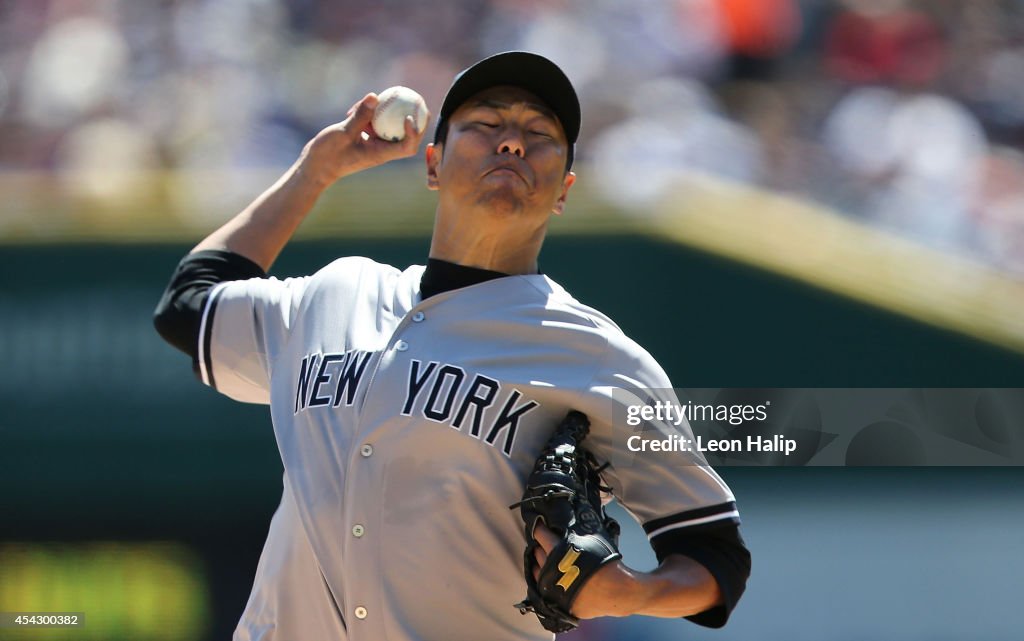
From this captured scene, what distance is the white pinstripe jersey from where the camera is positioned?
60.6 inches

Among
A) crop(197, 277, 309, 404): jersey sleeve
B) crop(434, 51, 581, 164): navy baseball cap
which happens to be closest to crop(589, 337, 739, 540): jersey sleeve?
crop(434, 51, 581, 164): navy baseball cap

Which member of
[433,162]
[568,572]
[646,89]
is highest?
[646,89]

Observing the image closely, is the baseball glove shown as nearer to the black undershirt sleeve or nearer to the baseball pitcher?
the baseball pitcher

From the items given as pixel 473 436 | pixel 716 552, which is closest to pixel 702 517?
pixel 716 552

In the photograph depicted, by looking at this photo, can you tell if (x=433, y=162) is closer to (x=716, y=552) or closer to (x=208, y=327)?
(x=208, y=327)

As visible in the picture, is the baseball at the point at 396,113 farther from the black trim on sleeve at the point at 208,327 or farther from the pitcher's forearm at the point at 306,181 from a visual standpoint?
the black trim on sleeve at the point at 208,327

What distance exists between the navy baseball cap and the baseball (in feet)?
0.37

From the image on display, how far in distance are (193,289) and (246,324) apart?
125 millimetres

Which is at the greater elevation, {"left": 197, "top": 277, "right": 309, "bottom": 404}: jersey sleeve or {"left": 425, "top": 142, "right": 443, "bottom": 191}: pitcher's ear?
{"left": 425, "top": 142, "right": 443, "bottom": 191}: pitcher's ear

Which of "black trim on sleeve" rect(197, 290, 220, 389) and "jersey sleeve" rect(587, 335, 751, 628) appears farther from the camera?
"black trim on sleeve" rect(197, 290, 220, 389)

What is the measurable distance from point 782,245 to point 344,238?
1121 mm

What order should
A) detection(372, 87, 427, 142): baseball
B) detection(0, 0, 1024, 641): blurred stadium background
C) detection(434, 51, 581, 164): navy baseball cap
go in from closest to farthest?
detection(434, 51, 581, 164): navy baseball cap
detection(372, 87, 427, 142): baseball
detection(0, 0, 1024, 641): blurred stadium background

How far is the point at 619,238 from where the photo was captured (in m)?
3.06

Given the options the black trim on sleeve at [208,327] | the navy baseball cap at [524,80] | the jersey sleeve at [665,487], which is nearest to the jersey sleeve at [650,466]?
the jersey sleeve at [665,487]
